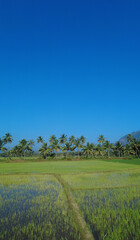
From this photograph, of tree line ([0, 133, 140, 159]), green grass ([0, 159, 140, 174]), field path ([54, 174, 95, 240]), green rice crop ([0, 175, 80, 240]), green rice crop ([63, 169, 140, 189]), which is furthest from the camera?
tree line ([0, 133, 140, 159])


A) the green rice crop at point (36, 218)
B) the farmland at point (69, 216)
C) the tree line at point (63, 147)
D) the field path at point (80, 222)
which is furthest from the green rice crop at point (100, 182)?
the tree line at point (63, 147)

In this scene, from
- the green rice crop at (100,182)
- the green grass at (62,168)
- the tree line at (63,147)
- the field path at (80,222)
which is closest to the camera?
the field path at (80,222)

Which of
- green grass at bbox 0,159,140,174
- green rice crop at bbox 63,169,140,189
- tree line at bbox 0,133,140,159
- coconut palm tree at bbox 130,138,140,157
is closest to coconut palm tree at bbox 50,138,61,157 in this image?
tree line at bbox 0,133,140,159

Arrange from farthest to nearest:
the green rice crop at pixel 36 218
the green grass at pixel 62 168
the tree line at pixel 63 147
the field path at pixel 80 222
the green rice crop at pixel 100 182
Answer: the tree line at pixel 63 147
the green grass at pixel 62 168
the green rice crop at pixel 100 182
the green rice crop at pixel 36 218
the field path at pixel 80 222

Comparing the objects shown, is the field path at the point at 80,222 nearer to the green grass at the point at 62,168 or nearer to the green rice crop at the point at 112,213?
the green rice crop at the point at 112,213

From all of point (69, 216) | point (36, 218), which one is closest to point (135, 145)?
point (69, 216)

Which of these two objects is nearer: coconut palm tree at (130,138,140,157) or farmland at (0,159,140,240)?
farmland at (0,159,140,240)

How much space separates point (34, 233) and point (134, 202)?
3.86 meters

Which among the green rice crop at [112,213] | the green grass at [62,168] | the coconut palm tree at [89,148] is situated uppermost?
the coconut palm tree at [89,148]

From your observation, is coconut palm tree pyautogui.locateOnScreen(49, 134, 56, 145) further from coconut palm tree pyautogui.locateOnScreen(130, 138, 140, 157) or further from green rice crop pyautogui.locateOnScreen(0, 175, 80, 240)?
green rice crop pyautogui.locateOnScreen(0, 175, 80, 240)

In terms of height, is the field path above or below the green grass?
above

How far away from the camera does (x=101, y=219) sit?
4078mm

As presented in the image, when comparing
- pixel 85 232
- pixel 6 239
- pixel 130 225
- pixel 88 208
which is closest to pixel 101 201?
pixel 88 208

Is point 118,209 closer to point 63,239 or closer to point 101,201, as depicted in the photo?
point 101,201
